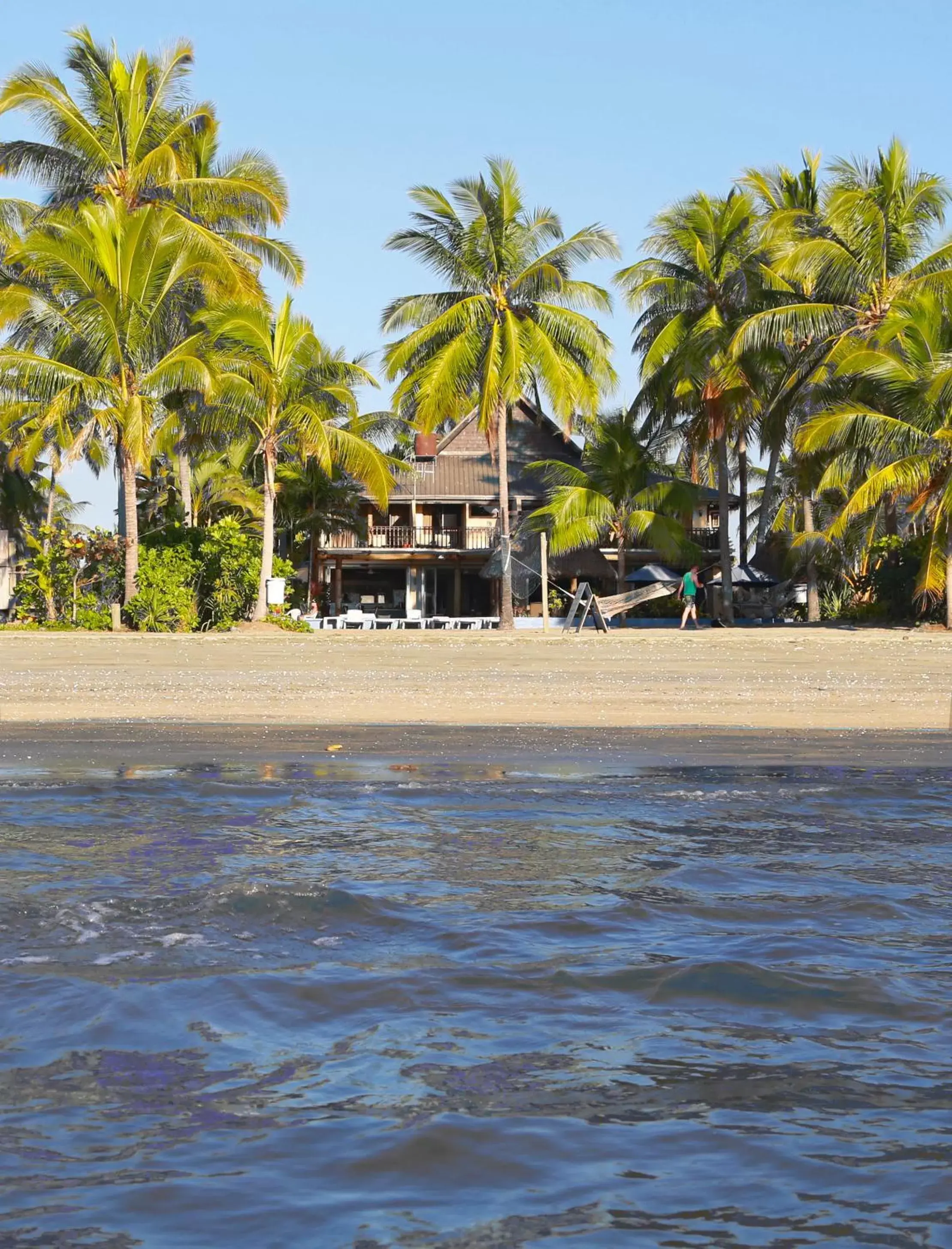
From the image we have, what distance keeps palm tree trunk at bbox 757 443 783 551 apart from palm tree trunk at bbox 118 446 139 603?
1487cm

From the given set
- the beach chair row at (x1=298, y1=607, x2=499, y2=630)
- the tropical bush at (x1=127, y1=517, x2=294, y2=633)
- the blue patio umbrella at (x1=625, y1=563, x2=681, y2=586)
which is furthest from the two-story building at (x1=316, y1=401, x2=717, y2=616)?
the tropical bush at (x1=127, y1=517, x2=294, y2=633)

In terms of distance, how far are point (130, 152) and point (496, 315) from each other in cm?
822

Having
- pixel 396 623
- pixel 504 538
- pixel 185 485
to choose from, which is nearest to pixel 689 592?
pixel 504 538

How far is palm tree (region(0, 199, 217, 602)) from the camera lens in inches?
936

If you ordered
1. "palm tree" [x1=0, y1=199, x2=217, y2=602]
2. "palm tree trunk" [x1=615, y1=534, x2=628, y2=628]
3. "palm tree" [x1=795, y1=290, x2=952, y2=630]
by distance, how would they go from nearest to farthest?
"palm tree" [x1=795, y1=290, x2=952, y2=630]
"palm tree" [x1=0, y1=199, x2=217, y2=602]
"palm tree trunk" [x1=615, y1=534, x2=628, y2=628]

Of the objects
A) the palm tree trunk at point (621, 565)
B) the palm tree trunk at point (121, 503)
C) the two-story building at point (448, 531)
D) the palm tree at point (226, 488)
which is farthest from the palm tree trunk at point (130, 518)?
the palm tree trunk at point (621, 565)

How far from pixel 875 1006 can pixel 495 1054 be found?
122 cm

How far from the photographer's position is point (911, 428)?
77.8 feet

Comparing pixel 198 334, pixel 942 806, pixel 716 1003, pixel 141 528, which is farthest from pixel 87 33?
pixel 716 1003

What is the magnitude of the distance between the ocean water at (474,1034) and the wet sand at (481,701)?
2.99m

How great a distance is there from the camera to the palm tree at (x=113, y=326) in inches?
936

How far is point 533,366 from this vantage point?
95.7ft

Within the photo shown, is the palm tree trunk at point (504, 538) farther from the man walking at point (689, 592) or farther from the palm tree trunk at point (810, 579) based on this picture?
the palm tree trunk at point (810, 579)

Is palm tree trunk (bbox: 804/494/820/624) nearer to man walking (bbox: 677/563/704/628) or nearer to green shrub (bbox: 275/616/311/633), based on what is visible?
Answer: man walking (bbox: 677/563/704/628)
